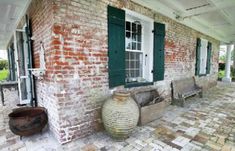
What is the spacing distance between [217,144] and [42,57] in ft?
11.9

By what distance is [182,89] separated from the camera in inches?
215

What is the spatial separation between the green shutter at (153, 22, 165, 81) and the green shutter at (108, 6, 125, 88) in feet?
4.22

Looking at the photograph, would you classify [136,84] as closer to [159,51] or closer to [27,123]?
[159,51]

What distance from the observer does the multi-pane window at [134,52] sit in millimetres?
3930

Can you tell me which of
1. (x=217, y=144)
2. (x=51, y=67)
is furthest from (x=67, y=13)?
(x=217, y=144)

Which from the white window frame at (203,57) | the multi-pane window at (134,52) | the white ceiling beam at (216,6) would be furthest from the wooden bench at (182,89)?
the white ceiling beam at (216,6)

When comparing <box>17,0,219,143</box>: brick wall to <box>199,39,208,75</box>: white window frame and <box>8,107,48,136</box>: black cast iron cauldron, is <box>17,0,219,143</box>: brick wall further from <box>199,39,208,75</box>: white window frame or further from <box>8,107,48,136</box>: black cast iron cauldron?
<box>199,39,208,75</box>: white window frame

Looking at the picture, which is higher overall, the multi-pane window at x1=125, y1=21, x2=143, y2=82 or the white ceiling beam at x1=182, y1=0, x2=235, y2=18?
the white ceiling beam at x1=182, y1=0, x2=235, y2=18

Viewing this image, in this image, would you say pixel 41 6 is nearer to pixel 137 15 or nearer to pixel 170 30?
pixel 137 15

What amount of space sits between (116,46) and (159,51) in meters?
1.72

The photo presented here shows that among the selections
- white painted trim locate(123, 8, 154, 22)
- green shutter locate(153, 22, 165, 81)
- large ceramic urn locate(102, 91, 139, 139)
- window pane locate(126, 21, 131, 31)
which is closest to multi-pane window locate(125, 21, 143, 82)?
window pane locate(126, 21, 131, 31)

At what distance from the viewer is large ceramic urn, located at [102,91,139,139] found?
256 cm

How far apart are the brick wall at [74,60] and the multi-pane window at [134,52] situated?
0.69m

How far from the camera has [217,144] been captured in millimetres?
2570
